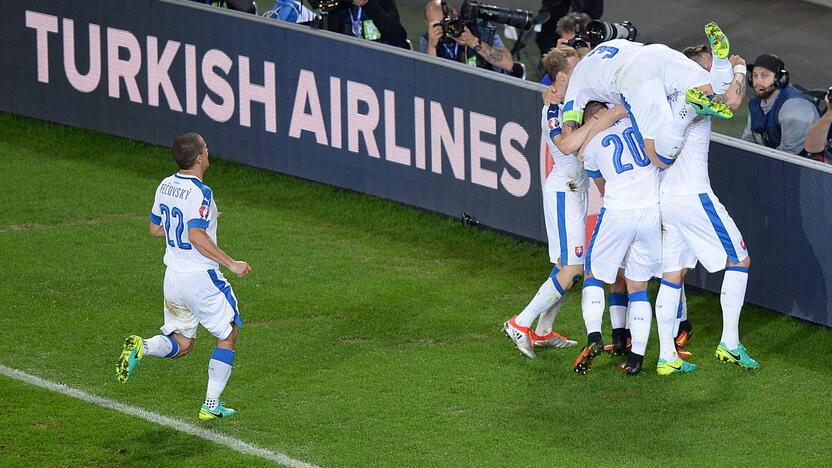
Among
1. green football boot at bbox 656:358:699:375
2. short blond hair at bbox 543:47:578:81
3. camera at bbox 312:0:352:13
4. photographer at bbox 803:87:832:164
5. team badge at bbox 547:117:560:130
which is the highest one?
short blond hair at bbox 543:47:578:81

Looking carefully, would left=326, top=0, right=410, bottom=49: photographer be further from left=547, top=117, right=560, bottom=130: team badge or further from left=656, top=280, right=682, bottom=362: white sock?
left=656, top=280, right=682, bottom=362: white sock

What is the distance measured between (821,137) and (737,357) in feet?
6.95

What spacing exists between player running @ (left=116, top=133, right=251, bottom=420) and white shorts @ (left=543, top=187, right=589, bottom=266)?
2409mm

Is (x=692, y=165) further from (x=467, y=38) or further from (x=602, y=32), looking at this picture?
(x=467, y=38)

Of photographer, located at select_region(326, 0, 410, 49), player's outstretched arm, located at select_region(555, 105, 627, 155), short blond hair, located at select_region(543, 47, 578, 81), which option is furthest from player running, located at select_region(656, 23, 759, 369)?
photographer, located at select_region(326, 0, 410, 49)

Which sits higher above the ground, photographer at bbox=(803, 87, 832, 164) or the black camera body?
the black camera body

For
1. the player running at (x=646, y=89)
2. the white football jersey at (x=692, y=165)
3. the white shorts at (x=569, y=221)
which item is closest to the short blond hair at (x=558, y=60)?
the player running at (x=646, y=89)

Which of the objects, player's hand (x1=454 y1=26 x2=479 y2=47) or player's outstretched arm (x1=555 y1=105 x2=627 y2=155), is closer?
player's outstretched arm (x1=555 y1=105 x2=627 y2=155)

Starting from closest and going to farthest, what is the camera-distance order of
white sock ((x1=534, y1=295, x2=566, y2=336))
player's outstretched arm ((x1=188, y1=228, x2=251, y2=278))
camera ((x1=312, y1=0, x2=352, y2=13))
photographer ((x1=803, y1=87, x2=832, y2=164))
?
player's outstretched arm ((x1=188, y1=228, x2=251, y2=278))
white sock ((x1=534, y1=295, x2=566, y2=336))
photographer ((x1=803, y1=87, x2=832, y2=164))
camera ((x1=312, y1=0, x2=352, y2=13))

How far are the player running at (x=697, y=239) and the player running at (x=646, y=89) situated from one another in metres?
0.15

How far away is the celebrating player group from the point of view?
9.57 metres

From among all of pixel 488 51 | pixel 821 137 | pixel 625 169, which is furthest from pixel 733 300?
pixel 488 51

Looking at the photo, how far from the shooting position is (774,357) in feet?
33.4

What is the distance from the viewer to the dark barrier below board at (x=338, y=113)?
10.7 meters
